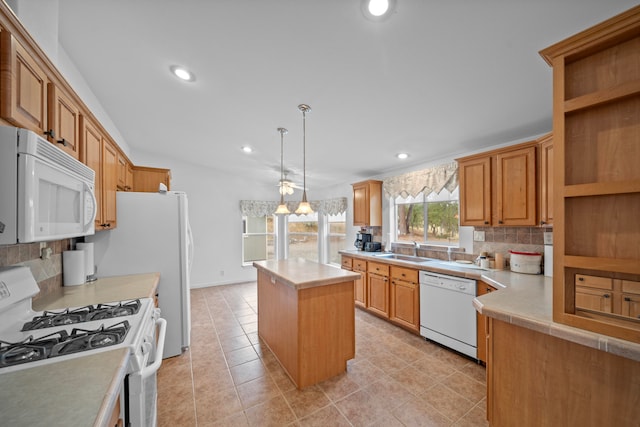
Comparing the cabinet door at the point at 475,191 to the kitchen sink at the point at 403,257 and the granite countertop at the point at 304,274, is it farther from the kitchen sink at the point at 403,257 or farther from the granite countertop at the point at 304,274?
the granite countertop at the point at 304,274

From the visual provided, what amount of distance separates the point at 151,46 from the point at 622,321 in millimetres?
3206

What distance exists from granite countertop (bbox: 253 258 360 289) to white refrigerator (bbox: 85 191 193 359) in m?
0.88

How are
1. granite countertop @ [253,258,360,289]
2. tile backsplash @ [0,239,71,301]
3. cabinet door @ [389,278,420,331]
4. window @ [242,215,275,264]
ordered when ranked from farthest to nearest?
window @ [242,215,275,264]
cabinet door @ [389,278,420,331]
granite countertop @ [253,258,360,289]
tile backsplash @ [0,239,71,301]

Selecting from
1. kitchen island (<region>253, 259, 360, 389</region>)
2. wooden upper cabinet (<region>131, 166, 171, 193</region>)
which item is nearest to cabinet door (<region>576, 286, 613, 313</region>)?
kitchen island (<region>253, 259, 360, 389</region>)

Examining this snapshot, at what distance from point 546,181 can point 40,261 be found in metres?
4.08

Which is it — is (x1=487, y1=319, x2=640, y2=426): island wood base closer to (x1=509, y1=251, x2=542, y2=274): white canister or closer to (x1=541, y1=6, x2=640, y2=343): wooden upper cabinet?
Result: (x1=541, y1=6, x2=640, y2=343): wooden upper cabinet

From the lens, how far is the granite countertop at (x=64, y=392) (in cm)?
65

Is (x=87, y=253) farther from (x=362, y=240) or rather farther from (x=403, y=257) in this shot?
(x=403, y=257)

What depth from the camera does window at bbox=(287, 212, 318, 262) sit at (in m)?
5.85

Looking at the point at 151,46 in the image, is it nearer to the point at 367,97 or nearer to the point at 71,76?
the point at 71,76

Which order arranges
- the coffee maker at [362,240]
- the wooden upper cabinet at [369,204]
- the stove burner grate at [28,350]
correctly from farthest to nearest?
1. the coffee maker at [362,240]
2. the wooden upper cabinet at [369,204]
3. the stove burner grate at [28,350]

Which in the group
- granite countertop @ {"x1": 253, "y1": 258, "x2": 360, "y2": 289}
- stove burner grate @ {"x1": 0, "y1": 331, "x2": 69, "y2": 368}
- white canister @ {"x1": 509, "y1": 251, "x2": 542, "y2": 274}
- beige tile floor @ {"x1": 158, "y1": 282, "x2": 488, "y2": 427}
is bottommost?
beige tile floor @ {"x1": 158, "y1": 282, "x2": 488, "y2": 427}

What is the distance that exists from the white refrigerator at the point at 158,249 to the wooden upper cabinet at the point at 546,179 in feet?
11.6

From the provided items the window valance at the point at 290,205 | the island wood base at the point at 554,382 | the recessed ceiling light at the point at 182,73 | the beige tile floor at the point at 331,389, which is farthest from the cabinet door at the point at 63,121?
the window valance at the point at 290,205
